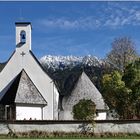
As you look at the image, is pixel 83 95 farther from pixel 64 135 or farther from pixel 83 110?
pixel 64 135

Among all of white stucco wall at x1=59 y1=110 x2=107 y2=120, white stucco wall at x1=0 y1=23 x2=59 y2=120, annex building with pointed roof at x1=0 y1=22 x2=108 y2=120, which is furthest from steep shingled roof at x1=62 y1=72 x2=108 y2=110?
white stucco wall at x1=0 y1=23 x2=59 y2=120

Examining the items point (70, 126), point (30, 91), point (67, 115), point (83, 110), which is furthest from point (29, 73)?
point (70, 126)

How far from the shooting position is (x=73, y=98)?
228 feet

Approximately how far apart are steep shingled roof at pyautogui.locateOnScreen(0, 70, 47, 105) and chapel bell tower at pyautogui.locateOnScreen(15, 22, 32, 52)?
13.0 feet

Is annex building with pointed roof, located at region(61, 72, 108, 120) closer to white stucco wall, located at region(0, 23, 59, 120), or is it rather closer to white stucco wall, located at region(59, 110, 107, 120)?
white stucco wall, located at region(59, 110, 107, 120)

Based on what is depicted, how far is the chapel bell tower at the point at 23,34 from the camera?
67562 millimetres

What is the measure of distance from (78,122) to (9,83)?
69.2 feet

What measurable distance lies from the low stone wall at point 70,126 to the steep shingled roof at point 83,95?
21.3 m

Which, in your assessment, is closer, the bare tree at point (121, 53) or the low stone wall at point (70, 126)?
the low stone wall at point (70, 126)

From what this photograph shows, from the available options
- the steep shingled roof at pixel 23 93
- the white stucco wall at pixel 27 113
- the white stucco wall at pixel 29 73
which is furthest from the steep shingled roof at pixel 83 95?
the white stucco wall at pixel 27 113

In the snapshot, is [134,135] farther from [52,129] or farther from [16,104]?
[16,104]

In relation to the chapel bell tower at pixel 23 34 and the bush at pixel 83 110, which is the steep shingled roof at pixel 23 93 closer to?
the chapel bell tower at pixel 23 34

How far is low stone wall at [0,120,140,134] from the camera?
47375 mm

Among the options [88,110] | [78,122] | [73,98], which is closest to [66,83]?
[73,98]
